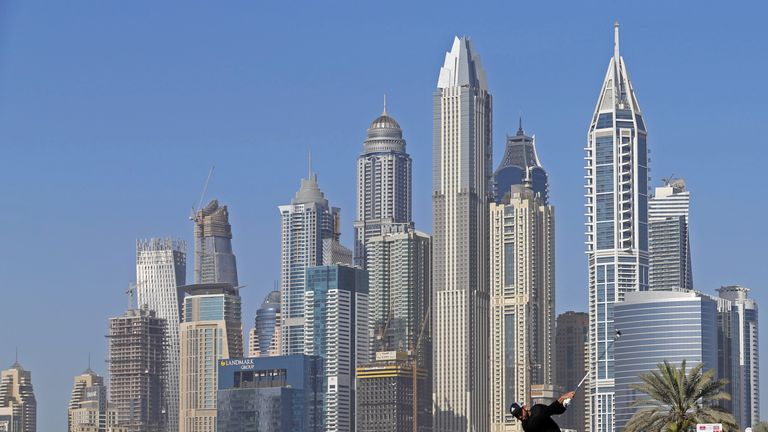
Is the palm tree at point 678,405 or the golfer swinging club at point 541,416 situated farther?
the palm tree at point 678,405

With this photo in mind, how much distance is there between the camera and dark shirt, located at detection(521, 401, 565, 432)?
18484 millimetres

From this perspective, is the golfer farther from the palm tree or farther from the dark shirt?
the palm tree

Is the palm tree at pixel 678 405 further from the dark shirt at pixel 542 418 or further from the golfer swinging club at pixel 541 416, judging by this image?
the dark shirt at pixel 542 418

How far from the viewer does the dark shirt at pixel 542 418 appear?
18484 millimetres

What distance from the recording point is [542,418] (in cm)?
1856

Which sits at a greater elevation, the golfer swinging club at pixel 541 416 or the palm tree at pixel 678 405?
the golfer swinging club at pixel 541 416

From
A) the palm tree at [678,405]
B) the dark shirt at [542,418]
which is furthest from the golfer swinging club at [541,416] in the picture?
the palm tree at [678,405]

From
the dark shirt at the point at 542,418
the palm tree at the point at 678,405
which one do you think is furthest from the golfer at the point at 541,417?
the palm tree at the point at 678,405

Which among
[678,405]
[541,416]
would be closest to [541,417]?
[541,416]

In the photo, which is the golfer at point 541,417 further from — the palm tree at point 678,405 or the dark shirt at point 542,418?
the palm tree at point 678,405

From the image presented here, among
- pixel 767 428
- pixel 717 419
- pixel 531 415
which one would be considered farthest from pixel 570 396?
pixel 767 428

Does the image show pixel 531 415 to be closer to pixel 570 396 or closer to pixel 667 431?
pixel 570 396

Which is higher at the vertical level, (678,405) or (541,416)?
(541,416)

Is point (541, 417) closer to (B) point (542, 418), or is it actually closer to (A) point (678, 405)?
(B) point (542, 418)
